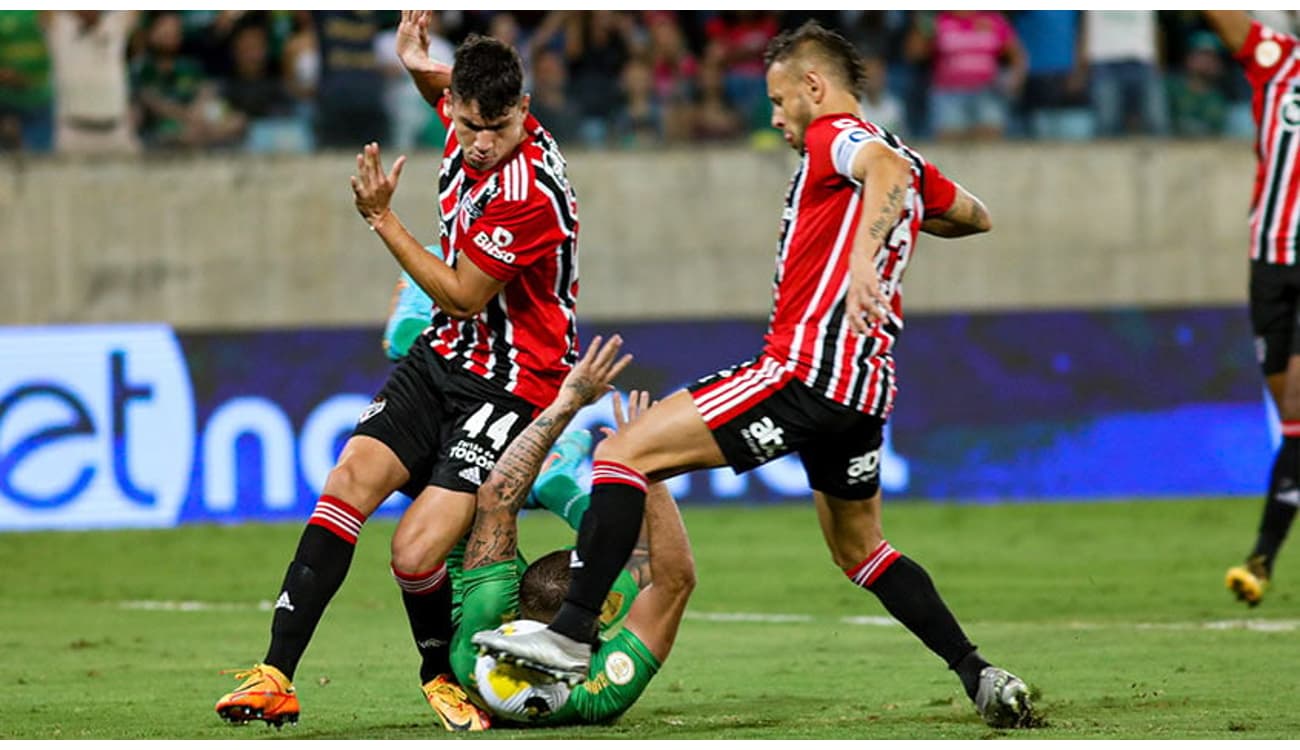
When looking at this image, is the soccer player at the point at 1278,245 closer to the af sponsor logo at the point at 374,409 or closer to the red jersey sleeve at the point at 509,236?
the red jersey sleeve at the point at 509,236

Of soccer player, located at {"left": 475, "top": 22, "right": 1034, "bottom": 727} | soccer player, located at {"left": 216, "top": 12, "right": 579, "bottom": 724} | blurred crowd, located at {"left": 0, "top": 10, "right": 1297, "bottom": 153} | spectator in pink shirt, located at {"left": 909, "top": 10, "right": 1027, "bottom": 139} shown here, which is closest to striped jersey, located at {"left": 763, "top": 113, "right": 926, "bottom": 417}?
soccer player, located at {"left": 475, "top": 22, "right": 1034, "bottom": 727}

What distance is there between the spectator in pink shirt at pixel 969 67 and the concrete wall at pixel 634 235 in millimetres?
366

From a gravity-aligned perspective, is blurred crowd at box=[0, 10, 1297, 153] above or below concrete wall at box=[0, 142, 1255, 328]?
above

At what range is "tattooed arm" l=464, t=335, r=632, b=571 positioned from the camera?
6992 millimetres

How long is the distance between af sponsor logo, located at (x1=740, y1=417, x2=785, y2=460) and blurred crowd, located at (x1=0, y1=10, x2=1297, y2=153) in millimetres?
11362

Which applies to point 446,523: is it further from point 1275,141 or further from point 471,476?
point 1275,141

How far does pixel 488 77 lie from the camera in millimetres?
6875

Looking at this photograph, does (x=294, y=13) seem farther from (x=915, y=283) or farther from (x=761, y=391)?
(x=761, y=391)

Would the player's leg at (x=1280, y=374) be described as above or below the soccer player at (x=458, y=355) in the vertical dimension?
below

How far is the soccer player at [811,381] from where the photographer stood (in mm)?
6262

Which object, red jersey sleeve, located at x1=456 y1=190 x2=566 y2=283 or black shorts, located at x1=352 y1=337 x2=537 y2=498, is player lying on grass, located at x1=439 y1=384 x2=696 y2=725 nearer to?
black shorts, located at x1=352 y1=337 x2=537 y2=498

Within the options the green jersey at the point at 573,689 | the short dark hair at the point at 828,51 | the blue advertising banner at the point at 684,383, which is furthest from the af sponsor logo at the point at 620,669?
the blue advertising banner at the point at 684,383
